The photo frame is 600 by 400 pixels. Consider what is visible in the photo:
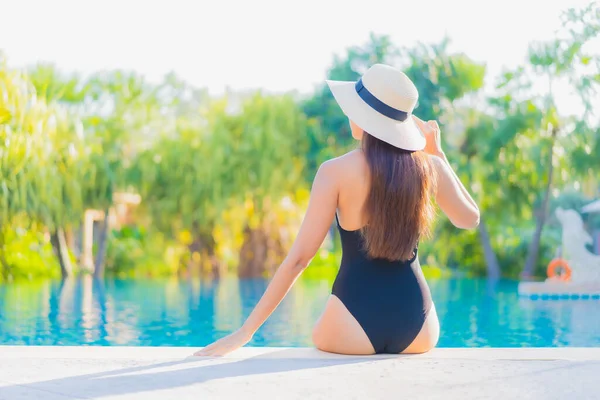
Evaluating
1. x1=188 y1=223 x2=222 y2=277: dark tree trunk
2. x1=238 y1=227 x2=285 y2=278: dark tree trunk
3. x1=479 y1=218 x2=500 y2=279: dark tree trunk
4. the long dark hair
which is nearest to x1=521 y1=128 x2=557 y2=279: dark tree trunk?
x1=479 y1=218 x2=500 y2=279: dark tree trunk

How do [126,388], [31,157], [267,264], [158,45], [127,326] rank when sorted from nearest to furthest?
[126,388] < [127,326] < [31,157] < [267,264] < [158,45]

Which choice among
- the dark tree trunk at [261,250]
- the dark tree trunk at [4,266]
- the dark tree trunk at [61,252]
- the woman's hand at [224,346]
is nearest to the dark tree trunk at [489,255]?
the dark tree trunk at [261,250]

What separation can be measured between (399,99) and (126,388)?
4.32 feet

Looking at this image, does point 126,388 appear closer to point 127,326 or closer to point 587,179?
point 127,326

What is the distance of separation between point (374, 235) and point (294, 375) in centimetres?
56

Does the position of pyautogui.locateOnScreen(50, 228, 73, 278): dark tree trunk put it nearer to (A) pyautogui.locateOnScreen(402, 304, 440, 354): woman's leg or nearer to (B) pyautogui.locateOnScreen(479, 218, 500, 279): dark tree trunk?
(B) pyautogui.locateOnScreen(479, 218, 500, 279): dark tree trunk

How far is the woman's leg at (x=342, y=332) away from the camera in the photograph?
2.70m

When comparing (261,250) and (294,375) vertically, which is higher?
(294,375)

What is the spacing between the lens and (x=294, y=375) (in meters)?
2.31

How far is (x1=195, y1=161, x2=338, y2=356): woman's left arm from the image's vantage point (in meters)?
2.67

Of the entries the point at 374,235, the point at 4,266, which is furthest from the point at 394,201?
the point at 4,266

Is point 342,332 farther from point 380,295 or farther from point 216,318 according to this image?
point 216,318

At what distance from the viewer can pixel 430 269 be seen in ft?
70.8

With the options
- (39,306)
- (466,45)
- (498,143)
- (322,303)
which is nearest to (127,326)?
(39,306)
